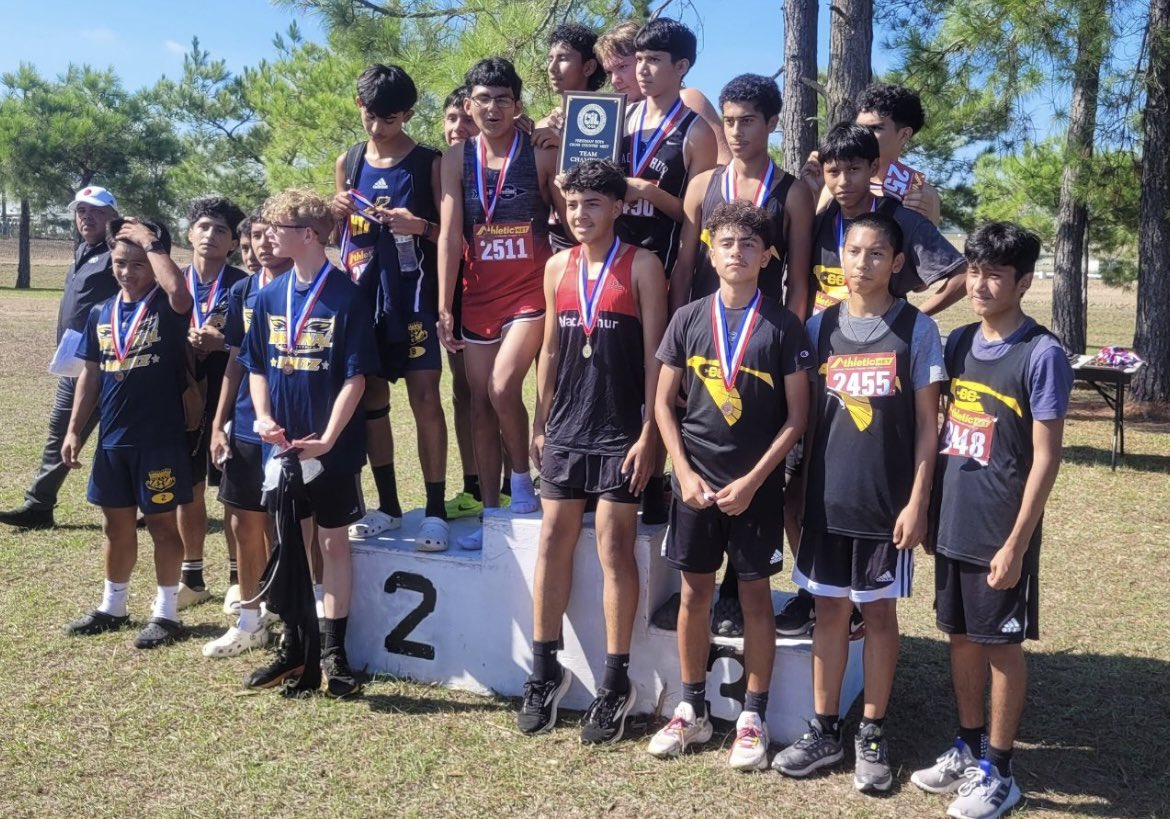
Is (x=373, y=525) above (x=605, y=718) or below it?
above

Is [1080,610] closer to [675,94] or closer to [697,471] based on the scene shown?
[697,471]

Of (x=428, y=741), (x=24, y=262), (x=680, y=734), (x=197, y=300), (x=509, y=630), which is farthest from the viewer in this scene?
(x=24, y=262)

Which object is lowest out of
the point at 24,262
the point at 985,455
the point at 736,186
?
the point at 985,455

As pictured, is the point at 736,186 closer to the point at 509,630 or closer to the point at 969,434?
the point at 969,434

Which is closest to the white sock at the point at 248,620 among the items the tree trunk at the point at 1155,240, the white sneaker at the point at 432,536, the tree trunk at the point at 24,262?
the white sneaker at the point at 432,536

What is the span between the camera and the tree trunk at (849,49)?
8727 mm

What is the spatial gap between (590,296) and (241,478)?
1900 millimetres

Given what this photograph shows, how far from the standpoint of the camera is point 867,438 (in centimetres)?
359

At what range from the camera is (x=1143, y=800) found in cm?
361

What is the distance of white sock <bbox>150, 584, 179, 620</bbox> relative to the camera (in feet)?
16.6

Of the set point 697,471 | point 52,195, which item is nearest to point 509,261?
point 697,471

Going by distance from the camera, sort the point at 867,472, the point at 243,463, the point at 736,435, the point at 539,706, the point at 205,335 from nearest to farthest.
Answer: the point at 867,472
the point at 736,435
the point at 539,706
the point at 243,463
the point at 205,335

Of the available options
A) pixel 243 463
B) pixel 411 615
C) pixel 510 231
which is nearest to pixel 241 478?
pixel 243 463

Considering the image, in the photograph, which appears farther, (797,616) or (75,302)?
(75,302)
